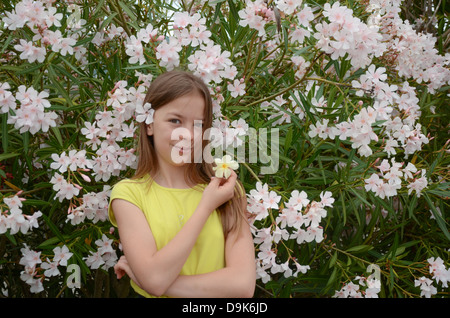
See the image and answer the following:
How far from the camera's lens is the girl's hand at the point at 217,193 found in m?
1.15

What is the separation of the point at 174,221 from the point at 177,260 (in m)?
0.14

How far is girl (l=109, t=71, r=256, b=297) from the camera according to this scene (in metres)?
1.11

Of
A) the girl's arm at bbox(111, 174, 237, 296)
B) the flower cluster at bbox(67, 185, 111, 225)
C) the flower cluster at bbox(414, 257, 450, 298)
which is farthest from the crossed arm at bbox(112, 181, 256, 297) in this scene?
the flower cluster at bbox(414, 257, 450, 298)

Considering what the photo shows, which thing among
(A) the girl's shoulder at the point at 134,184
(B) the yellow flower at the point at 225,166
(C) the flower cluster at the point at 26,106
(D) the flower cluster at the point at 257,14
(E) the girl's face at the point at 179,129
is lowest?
(A) the girl's shoulder at the point at 134,184

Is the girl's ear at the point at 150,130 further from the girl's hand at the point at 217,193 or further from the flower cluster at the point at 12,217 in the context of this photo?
the flower cluster at the point at 12,217

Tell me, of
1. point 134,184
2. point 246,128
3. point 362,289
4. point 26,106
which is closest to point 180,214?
point 134,184

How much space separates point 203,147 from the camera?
53.0 inches

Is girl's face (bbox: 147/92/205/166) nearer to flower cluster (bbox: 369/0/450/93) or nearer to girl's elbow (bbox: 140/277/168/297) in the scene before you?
girl's elbow (bbox: 140/277/168/297)

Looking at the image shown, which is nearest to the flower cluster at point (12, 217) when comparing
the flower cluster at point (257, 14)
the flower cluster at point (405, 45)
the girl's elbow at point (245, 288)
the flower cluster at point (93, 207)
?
the flower cluster at point (93, 207)

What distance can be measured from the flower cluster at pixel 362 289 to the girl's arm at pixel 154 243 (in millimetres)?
680

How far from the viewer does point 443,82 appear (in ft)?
7.40

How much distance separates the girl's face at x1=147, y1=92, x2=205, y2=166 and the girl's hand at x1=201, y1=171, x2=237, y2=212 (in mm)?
95

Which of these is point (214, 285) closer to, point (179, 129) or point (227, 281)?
point (227, 281)
